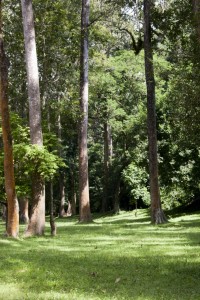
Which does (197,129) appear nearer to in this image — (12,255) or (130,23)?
(12,255)

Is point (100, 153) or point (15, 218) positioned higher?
point (100, 153)

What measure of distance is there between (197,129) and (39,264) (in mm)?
5804

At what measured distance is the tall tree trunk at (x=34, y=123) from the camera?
18.0 m

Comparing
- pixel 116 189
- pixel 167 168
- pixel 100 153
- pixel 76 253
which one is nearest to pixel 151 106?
pixel 167 168

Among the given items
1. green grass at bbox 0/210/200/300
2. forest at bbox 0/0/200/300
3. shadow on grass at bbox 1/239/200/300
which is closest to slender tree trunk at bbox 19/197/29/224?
forest at bbox 0/0/200/300

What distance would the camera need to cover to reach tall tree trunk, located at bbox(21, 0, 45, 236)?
1795 centimetres

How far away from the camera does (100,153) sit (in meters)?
49.3

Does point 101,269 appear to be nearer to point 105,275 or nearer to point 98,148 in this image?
point 105,275

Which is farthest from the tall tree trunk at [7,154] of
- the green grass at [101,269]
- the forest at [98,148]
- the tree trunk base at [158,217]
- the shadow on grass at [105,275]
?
the tree trunk base at [158,217]

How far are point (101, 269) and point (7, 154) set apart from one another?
737 cm

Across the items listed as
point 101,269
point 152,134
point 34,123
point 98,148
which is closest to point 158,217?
point 152,134

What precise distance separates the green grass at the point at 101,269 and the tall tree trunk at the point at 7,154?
1.38m

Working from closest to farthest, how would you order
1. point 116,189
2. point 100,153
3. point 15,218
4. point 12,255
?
point 12,255 < point 15,218 < point 116,189 < point 100,153

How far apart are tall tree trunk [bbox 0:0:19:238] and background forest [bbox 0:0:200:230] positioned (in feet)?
4.22
